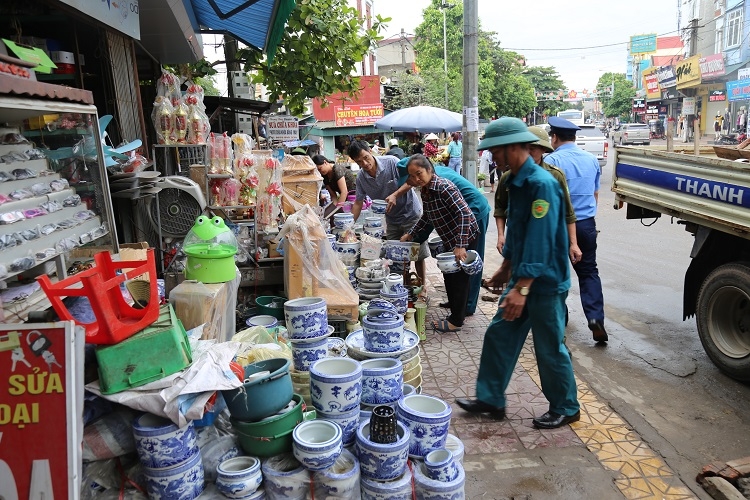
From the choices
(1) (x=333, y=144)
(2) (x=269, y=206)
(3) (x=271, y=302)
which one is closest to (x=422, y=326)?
(3) (x=271, y=302)

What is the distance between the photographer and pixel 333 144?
24.1 m

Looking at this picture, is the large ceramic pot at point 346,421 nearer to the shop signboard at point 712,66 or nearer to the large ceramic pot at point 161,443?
the large ceramic pot at point 161,443

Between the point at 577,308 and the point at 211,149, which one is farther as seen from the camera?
the point at 577,308

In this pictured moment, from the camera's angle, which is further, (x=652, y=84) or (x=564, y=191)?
(x=652, y=84)

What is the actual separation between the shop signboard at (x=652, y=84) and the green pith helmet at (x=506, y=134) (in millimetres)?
47479

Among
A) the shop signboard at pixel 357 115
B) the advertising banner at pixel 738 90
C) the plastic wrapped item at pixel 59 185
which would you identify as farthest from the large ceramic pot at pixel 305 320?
the advertising banner at pixel 738 90

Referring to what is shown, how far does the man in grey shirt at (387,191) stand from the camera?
5953mm

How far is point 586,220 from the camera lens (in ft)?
16.1

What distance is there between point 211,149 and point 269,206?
78 centimetres

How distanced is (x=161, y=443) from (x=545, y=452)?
7.23 ft

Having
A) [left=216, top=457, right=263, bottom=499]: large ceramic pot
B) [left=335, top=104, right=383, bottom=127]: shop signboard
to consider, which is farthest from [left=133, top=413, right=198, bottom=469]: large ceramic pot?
[left=335, top=104, right=383, bottom=127]: shop signboard

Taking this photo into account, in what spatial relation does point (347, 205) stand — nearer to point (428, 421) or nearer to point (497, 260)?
point (497, 260)

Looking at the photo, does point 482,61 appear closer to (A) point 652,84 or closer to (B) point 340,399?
(A) point 652,84

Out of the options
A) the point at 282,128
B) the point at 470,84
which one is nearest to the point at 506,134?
the point at 470,84
